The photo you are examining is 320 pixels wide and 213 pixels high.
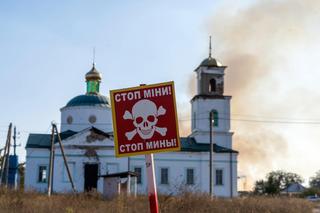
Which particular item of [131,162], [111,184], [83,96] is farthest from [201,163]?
[111,184]

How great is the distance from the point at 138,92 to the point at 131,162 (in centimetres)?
4043

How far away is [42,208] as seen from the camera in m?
12.6

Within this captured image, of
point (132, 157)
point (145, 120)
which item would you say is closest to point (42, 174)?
point (132, 157)

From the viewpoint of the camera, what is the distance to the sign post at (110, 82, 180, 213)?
17.1 feet

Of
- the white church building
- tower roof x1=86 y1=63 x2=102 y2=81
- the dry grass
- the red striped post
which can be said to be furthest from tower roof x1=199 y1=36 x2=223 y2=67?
the red striped post

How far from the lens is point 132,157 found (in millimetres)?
45031

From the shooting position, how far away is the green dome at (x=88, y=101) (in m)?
48.6

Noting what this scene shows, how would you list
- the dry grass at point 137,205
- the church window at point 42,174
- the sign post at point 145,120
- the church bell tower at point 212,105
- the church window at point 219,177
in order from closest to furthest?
the sign post at point 145,120 < the dry grass at point 137,205 < the church window at point 42,174 < the church window at point 219,177 < the church bell tower at point 212,105

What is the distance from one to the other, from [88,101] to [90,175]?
24.6 ft

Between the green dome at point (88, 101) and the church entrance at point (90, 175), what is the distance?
262 inches

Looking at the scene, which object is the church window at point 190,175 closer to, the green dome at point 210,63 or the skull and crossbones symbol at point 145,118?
the green dome at point 210,63

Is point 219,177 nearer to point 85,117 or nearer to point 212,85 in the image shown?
point 212,85

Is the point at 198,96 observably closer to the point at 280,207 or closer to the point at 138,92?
the point at 280,207

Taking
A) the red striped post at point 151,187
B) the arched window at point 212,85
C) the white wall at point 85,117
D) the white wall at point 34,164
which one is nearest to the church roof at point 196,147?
the arched window at point 212,85
